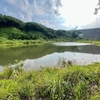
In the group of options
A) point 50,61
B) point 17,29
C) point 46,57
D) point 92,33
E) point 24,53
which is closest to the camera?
point 50,61

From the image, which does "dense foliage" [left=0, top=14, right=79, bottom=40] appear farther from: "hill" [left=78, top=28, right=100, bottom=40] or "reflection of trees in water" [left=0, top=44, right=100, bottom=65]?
"reflection of trees in water" [left=0, top=44, right=100, bottom=65]

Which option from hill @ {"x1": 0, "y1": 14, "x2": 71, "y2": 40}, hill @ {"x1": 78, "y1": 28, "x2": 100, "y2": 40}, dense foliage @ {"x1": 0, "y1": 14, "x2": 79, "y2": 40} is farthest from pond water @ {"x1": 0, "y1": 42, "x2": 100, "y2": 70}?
hill @ {"x1": 78, "y1": 28, "x2": 100, "y2": 40}

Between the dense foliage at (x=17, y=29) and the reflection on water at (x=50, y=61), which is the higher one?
the dense foliage at (x=17, y=29)

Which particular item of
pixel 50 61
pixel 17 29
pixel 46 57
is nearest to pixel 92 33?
pixel 17 29

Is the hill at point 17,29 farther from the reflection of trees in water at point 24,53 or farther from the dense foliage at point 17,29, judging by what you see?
the reflection of trees in water at point 24,53

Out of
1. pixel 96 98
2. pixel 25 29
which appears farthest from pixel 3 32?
pixel 96 98

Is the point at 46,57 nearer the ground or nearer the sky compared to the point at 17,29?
nearer the ground

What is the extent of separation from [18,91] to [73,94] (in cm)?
185

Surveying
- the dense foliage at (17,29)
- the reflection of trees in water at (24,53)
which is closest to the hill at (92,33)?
the dense foliage at (17,29)

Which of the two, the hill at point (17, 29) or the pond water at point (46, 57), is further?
the hill at point (17, 29)

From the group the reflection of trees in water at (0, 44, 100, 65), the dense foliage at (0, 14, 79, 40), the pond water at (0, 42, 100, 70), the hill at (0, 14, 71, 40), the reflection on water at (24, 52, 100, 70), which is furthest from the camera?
the dense foliage at (0, 14, 79, 40)

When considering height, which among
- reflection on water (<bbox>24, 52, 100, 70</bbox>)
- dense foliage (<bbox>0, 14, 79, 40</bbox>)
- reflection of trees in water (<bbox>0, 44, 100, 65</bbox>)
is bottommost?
reflection of trees in water (<bbox>0, 44, 100, 65</bbox>)

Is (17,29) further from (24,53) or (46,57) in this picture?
(46,57)

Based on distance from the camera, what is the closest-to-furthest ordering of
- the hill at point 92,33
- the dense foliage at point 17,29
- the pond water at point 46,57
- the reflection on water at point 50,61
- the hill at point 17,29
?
the reflection on water at point 50,61, the pond water at point 46,57, the hill at point 17,29, the dense foliage at point 17,29, the hill at point 92,33
